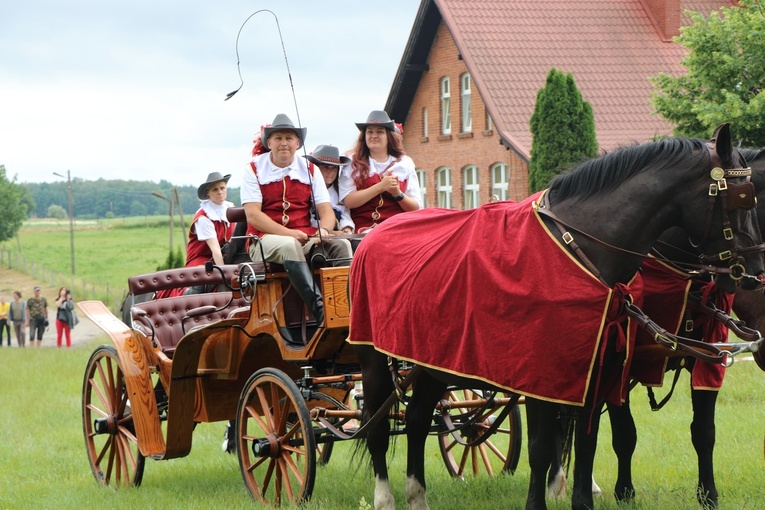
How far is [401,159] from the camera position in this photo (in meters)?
7.18

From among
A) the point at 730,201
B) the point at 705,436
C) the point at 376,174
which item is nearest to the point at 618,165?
the point at 730,201

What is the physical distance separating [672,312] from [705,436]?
92cm

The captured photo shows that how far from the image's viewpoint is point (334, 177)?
7230mm

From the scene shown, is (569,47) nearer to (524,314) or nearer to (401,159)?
(401,159)

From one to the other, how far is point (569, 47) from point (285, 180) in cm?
2186

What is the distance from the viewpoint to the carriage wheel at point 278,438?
603cm

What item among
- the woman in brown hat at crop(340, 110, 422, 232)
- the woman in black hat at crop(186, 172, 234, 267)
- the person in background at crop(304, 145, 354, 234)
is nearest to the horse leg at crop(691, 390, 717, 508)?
the woman in brown hat at crop(340, 110, 422, 232)

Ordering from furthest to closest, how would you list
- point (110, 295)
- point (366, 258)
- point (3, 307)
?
point (110, 295), point (3, 307), point (366, 258)

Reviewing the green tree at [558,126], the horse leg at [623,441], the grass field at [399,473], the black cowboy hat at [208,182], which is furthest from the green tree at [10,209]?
the horse leg at [623,441]

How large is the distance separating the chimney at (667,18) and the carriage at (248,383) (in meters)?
22.7

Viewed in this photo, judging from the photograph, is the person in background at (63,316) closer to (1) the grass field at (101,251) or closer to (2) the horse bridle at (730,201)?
(1) the grass field at (101,251)

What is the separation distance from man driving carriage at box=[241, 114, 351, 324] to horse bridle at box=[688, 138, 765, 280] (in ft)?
8.14

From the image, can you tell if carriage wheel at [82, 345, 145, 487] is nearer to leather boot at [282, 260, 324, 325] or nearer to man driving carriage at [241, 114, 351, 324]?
man driving carriage at [241, 114, 351, 324]

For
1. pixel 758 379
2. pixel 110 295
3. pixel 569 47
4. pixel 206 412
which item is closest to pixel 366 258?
pixel 206 412
